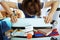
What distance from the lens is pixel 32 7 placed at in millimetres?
942

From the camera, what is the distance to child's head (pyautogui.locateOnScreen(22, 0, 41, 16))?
36.7 inches

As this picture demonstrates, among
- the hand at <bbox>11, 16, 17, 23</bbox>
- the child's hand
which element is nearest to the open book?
the child's hand

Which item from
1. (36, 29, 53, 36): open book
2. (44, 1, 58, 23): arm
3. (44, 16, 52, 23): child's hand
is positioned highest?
(44, 1, 58, 23): arm

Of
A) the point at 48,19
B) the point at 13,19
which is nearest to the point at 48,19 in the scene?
the point at 48,19

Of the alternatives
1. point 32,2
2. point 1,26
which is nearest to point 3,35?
point 1,26

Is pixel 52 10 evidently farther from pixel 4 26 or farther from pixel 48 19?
pixel 4 26

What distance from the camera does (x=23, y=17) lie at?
0.94 m

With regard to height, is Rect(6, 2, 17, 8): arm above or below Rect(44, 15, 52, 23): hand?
above

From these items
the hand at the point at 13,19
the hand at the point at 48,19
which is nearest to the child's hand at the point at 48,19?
the hand at the point at 48,19

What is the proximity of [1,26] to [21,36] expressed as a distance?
18 centimetres

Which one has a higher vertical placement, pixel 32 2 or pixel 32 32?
pixel 32 2

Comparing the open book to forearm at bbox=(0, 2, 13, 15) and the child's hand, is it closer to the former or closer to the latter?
the child's hand

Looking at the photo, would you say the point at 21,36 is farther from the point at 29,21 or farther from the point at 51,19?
the point at 51,19

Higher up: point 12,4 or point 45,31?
point 12,4
